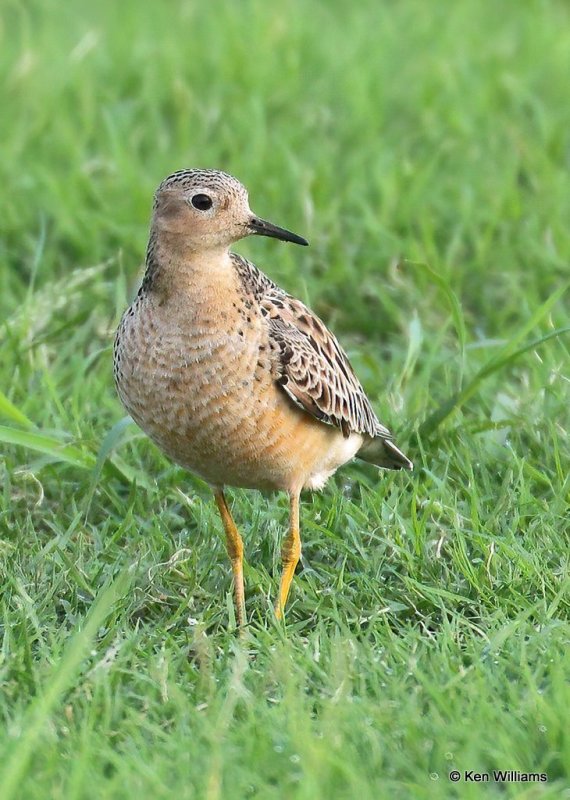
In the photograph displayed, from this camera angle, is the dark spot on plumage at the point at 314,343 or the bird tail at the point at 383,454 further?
the bird tail at the point at 383,454

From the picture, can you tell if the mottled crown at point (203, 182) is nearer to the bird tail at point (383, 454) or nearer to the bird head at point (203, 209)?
the bird head at point (203, 209)

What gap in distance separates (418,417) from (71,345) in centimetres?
194

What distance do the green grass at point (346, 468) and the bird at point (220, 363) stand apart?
425 mm

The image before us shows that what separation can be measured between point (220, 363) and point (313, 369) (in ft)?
1.61

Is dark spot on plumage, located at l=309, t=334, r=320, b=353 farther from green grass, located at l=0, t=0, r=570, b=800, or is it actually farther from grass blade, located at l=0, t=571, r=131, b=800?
grass blade, located at l=0, t=571, r=131, b=800

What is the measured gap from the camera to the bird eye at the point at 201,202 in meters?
5.26

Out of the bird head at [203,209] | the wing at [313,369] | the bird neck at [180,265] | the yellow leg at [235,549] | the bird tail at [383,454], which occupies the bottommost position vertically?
the yellow leg at [235,549]

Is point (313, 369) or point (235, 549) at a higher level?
point (313, 369)

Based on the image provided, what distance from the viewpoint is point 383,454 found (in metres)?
6.07

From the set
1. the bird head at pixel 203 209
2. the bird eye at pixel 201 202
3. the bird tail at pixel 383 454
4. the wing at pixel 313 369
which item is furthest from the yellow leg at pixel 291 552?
the bird eye at pixel 201 202

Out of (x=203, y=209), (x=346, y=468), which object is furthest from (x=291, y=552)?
(x=203, y=209)

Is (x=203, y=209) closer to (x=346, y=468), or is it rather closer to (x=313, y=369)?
(x=313, y=369)

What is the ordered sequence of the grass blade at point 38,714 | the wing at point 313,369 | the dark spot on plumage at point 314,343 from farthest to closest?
the dark spot on plumage at point 314,343 < the wing at point 313,369 < the grass blade at point 38,714

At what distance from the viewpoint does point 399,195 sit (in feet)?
27.4
